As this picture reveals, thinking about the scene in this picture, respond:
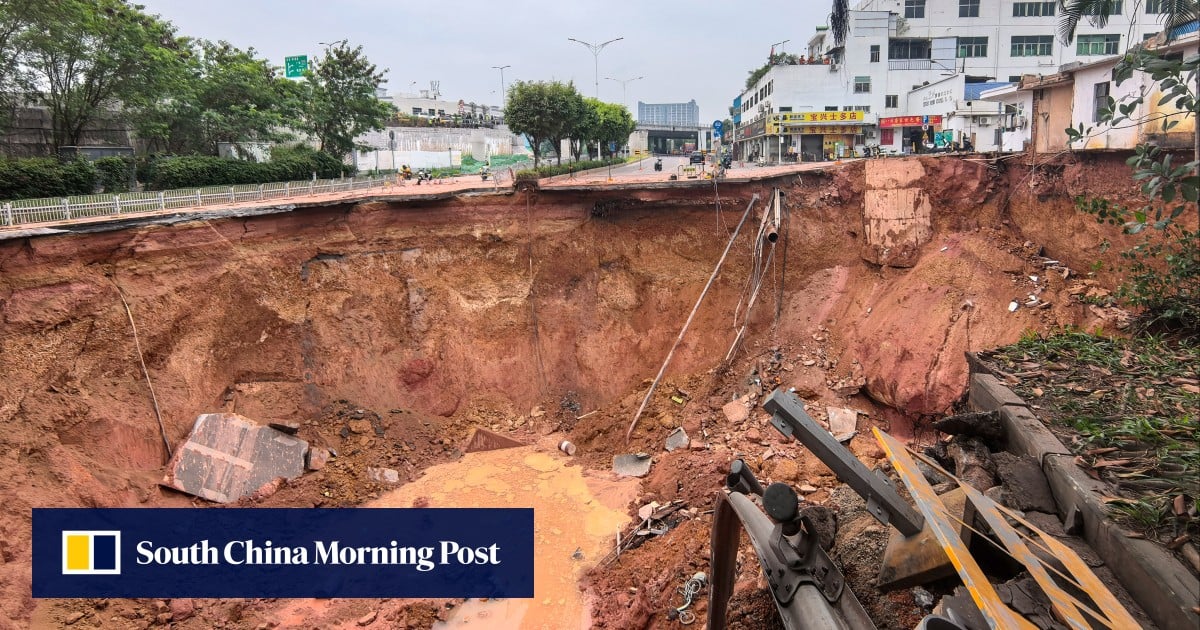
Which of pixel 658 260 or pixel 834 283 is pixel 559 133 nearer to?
pixel 658 260

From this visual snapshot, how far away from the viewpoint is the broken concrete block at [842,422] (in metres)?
13.3

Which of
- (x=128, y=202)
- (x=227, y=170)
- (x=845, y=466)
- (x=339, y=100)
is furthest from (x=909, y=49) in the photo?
(x=845, y=466)

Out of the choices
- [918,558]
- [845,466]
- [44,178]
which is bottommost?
[918,558]

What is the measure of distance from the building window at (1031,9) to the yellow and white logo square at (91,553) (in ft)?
173

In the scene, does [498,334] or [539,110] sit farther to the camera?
[539,110]

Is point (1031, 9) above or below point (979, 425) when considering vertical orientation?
above

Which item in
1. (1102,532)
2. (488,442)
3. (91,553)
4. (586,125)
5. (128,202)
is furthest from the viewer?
(586,125)

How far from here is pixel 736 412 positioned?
569 inches

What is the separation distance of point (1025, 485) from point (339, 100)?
32458 mm

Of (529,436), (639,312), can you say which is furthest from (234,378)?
(639,312)

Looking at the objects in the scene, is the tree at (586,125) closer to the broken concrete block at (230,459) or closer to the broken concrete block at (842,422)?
the broken concrete block at (842,422)

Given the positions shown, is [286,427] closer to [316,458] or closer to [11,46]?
[316,458]

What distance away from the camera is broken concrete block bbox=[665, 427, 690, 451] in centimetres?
1421

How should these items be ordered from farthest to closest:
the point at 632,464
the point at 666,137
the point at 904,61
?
1. the point at 666,137
2. the point at 904,61
3. the point at 632,464
